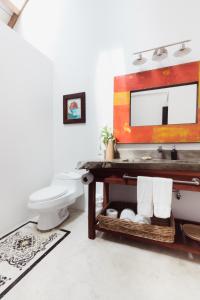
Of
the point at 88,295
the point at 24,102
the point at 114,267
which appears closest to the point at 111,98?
the point at 24,102

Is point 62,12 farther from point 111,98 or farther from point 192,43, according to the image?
point 192,43

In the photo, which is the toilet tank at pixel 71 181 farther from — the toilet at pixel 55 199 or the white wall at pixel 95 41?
the white wall at pixel 95 41

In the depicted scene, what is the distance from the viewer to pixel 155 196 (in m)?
1.24

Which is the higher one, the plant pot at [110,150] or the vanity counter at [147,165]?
the plant pot at [110,150]

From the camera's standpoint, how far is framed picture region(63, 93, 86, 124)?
6.70ft

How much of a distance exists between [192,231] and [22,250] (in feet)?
4.75

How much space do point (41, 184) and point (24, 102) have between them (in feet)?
3.37

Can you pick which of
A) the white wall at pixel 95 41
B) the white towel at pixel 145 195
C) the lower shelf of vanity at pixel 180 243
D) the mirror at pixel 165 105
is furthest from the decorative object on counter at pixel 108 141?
the lower shelf of vanity at pixel 180 243

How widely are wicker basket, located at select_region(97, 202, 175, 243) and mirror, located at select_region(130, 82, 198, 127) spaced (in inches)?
37.4

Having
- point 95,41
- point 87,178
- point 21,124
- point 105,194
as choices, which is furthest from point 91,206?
point 95,41

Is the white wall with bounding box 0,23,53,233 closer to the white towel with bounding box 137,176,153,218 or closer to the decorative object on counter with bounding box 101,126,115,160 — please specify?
the decorative object on counter with bounding box 101,126,115,160

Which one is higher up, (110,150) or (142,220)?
(110,150)

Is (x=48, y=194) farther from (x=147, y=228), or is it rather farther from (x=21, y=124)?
(x=147, y=228)

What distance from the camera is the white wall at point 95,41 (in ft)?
5.32
